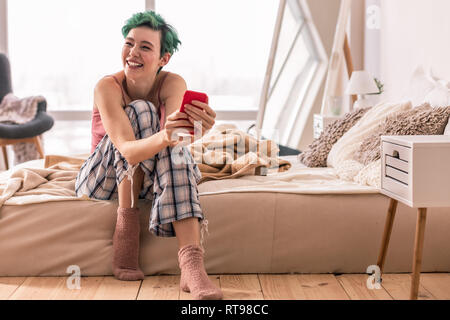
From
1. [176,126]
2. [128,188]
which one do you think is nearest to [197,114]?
[176,126]

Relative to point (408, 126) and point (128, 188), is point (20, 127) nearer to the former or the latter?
point (128, 188)

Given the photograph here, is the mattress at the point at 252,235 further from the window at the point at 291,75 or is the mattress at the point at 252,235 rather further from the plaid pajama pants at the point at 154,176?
the window at the point at 291,75

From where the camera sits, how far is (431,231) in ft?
6.84

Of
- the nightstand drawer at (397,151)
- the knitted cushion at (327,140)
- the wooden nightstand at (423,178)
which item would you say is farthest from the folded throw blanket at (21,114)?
the wooden nightstand at (423,178)

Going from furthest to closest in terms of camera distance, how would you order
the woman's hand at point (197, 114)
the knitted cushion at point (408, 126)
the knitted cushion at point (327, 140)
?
the knitted cushion at point (327, 140) → the knitted cushion at point (408, 126) → the woman's hand at point (197, 114)

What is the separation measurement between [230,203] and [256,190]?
11 cm

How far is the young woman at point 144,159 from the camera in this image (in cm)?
185

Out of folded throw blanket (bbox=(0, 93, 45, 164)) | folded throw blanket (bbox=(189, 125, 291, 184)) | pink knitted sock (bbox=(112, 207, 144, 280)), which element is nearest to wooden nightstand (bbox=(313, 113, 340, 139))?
folded throw blanket (bbox=(189, 125, 291, 184))

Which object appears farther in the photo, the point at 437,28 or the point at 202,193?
the point at 437,28

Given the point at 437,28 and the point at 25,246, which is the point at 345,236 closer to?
the point at 25,246

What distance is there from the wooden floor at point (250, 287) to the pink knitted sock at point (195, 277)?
0.05 metres
